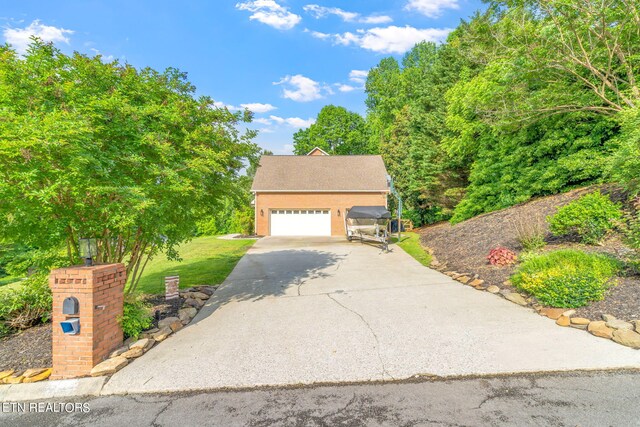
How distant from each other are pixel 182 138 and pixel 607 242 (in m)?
9.86

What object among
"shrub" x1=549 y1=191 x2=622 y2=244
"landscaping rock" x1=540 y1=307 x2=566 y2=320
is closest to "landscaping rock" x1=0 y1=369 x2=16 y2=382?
"landscaping rock" x1=540 y1=307 x2=566 y2=320

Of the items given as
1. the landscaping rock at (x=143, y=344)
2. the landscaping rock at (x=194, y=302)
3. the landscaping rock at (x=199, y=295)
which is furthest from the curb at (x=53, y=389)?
the landscaping rock at (x=199, y=295)

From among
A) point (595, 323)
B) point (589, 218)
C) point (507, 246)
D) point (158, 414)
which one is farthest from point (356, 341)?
point (589, 218)

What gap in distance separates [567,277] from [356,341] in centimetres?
392

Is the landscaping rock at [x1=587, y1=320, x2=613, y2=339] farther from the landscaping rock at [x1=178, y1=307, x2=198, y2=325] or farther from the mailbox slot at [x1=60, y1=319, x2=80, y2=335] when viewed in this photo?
the mailbox slot at [x1=60, y1=319, x2=80, y2=335]

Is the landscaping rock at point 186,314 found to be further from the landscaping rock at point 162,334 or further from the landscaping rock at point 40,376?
the landscaping rock at point 40,376

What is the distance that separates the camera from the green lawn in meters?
8.48

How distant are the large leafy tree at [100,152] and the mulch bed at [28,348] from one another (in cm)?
128

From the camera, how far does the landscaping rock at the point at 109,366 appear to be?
3785mm

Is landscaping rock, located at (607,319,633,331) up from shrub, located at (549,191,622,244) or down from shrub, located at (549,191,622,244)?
down

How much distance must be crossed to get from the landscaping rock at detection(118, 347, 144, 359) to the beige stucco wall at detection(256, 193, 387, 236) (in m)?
17.4

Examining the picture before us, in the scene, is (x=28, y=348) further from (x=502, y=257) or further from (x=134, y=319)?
(x=502, y=257)

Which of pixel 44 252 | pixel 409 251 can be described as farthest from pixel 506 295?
pixel 44 252

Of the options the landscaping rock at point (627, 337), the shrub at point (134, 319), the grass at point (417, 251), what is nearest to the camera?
the landscaping rock at point (627, 337)
